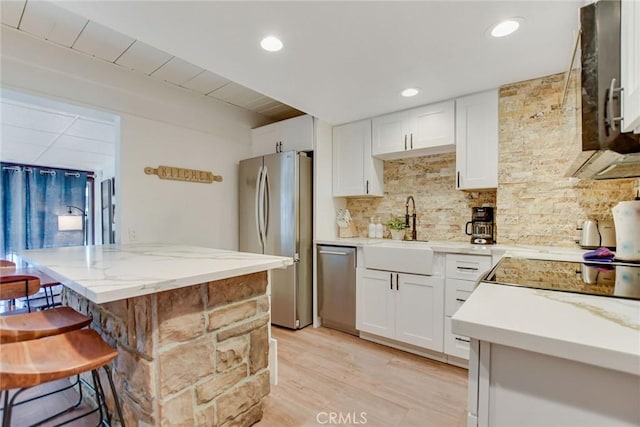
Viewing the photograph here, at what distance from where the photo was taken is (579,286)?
95 centimetres

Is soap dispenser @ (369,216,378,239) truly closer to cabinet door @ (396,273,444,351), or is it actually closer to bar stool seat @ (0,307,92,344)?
cabinet door @ (396,273,444,351)

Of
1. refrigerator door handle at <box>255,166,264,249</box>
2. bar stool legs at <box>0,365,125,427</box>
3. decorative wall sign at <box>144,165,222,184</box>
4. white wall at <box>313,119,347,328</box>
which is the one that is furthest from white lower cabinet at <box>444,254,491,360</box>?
decorative wall sign at <box>144,165,222,184</box>

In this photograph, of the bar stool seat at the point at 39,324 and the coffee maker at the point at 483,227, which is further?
the coffee maker at the point at 483,227

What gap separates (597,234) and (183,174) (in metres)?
3.59

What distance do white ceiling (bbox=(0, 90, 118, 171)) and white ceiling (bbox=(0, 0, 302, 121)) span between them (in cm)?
50

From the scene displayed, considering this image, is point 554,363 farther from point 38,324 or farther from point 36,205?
point 36,205

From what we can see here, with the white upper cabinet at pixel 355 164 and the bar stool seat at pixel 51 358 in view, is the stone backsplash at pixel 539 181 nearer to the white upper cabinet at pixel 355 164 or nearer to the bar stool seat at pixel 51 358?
the white upper cabinet at pixel 355 164

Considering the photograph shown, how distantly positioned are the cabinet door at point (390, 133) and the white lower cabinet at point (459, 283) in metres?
1.20

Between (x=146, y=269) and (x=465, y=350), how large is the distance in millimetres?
2251

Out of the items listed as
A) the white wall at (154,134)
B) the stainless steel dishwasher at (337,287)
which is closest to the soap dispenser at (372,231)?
the stainless steel dishwasher at (337,287)

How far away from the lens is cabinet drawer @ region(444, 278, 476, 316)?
224cm

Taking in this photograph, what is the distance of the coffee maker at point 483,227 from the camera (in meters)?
2.49

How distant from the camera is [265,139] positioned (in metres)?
3.59

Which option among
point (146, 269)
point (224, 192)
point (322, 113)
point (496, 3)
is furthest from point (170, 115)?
point (496, 3)
